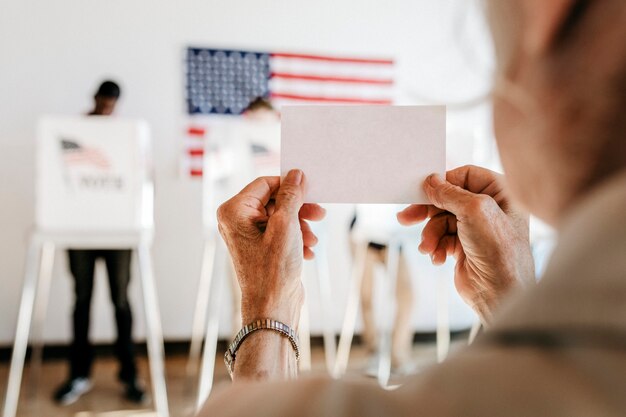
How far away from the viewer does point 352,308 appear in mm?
3684

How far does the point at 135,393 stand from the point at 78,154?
4.10ft

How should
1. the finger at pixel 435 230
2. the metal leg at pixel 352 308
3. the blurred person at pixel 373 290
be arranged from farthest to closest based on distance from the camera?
1. the metal leg at pixel 352 308
2. the blurred person at pixel 373 290
3. the finger at pixel 435 230

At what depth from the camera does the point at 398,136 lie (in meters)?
0.81

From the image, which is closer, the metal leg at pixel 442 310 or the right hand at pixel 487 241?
the right hand at pixel 487 241

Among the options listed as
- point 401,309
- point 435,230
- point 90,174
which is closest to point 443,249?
point 435,230

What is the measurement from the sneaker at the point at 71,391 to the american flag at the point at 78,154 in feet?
4.00

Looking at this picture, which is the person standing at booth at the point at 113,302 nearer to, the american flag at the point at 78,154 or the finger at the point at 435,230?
the american flag at the point at 78,154

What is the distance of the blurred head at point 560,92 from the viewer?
1.01 feet

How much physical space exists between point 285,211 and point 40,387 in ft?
9.11

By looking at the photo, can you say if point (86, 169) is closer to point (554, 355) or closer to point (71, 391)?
point (71, 391)

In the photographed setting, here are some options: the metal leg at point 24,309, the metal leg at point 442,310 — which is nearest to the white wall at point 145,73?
the metal leg at point 442,310

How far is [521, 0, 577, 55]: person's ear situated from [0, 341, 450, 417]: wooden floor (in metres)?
2.25

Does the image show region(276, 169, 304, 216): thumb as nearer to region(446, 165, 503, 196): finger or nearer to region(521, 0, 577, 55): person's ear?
region(446, 165, 503, 196): finger

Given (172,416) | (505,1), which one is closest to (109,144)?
(172,416)
